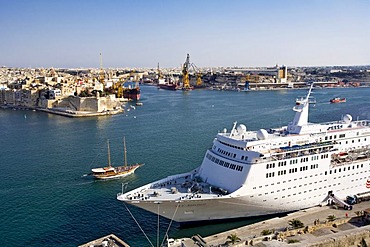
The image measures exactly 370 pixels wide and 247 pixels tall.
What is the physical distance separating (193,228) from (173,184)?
1978 mm

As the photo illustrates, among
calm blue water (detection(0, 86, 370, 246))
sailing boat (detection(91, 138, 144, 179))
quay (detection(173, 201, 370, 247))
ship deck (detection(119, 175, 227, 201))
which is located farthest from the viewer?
sailing boat (detection(91, 138, 144, 179))

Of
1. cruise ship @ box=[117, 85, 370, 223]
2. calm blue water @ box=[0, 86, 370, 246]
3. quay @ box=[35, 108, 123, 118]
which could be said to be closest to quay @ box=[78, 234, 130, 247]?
calm blue water @ box=[0, 86, 370, 246]

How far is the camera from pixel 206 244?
1162 cm

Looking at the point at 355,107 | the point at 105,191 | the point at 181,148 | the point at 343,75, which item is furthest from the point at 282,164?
the point at 343,75

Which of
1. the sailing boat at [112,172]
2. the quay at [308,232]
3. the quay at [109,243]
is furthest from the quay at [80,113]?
the quay at [308,232]

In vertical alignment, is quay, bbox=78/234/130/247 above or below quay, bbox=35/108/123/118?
below

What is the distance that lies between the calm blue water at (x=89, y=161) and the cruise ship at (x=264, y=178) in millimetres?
1079

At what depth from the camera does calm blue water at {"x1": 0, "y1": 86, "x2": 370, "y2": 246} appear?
14.6m

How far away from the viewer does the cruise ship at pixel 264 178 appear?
13938mm

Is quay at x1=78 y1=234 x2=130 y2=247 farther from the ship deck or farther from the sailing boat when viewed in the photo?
the sailing boat

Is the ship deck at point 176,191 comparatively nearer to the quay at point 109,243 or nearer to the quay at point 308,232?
the quay at point 308,232

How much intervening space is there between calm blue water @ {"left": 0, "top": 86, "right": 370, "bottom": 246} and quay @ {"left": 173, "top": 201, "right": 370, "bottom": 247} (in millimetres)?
1943

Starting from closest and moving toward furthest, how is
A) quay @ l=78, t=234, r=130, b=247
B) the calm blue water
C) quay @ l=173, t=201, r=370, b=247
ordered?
1. quay @ l=173, t=201, r=370, b=247
2. quay @ l=78, t=234, r=130, b=247
3. the calm blue water

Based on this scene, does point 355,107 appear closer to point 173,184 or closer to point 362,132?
point 362,132
